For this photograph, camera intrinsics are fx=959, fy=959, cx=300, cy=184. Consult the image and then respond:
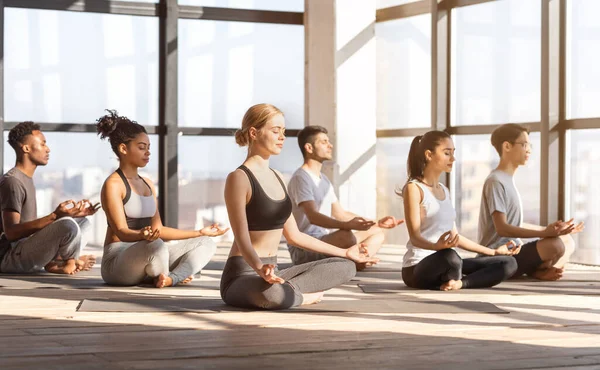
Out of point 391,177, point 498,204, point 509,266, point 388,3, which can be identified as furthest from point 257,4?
point 509,266

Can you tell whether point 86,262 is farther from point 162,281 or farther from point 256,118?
point 256,118

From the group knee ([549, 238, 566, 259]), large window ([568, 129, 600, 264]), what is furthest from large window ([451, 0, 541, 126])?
knee ([549, 238, 566, 259])

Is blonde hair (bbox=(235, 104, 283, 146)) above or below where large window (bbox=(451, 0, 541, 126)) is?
below

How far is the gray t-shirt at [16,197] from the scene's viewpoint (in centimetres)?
544

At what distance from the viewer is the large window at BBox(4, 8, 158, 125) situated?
8.02m

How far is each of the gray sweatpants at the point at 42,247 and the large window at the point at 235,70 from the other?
305cm

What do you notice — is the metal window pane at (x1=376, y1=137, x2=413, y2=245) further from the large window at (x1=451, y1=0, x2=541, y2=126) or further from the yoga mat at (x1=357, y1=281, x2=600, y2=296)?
the yoga mat at (x1=357, y1=281, x2=600, y2=296)

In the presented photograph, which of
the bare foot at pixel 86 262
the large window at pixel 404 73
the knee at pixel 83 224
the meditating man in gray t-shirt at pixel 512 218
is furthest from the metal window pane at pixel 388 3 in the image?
the bare foot at pixel 86 262

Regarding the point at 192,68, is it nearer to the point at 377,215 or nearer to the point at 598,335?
the point at 377,215

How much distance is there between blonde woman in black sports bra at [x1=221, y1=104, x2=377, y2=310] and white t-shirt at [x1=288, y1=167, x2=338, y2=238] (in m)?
1.71

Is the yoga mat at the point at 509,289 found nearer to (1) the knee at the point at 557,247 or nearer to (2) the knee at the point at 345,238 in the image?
(1) the knee at the point at 557,247

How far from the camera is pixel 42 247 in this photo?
5426 millimetres

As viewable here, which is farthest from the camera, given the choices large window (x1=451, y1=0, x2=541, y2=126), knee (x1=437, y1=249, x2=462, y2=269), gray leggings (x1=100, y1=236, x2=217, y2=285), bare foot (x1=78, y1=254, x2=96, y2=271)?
large window (x1=451, y1=0, x2=541, y2=126)

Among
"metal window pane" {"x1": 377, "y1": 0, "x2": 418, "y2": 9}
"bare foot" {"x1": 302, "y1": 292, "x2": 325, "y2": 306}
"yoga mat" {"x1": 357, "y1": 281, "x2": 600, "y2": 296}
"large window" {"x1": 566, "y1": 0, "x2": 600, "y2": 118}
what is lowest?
"yoga mat" {"x1": 357, "y1": 281, "x2": 600, "y2": 296}
